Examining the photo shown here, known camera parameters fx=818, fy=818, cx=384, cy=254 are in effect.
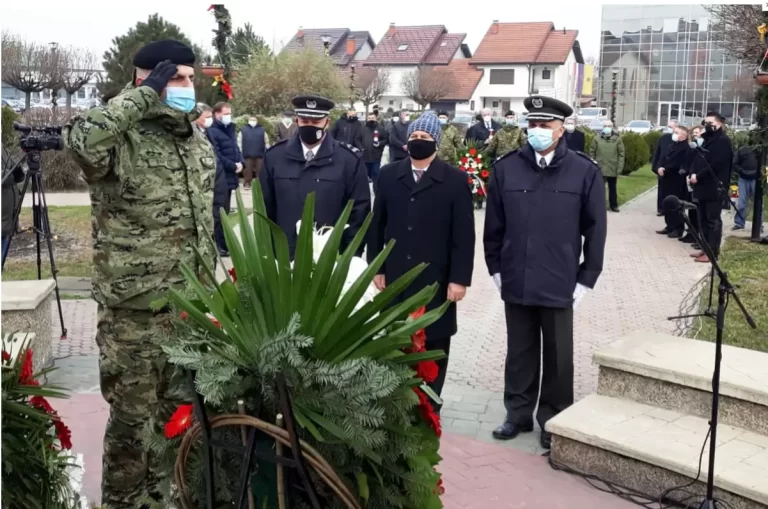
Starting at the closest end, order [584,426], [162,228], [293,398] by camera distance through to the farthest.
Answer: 1. [293,398]
2. [162,228]
3. [584,426]

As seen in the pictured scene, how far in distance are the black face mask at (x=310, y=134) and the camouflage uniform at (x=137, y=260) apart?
1.87 m

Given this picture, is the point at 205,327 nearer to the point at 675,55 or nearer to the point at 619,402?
the point at 619,402

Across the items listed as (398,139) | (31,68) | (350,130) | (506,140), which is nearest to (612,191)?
(506,140)

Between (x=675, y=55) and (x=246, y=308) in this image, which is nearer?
(x=246, y=308)

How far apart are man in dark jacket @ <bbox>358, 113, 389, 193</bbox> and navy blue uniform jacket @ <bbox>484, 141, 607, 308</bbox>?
1412cm

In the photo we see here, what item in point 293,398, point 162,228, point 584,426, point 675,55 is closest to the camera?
point 293,398

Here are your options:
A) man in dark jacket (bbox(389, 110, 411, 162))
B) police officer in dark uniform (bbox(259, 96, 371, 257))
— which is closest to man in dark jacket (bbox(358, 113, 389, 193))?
man in dark jacket (bbox(389, 110, 411, 162))

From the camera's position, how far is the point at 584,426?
4.53m

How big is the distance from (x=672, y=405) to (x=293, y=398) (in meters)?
3.58

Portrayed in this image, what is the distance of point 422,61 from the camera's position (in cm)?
6825

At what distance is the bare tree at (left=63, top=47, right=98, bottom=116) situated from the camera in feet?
116

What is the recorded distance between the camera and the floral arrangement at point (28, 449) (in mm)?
2105

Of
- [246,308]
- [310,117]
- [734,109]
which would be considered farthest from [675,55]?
[246,308]

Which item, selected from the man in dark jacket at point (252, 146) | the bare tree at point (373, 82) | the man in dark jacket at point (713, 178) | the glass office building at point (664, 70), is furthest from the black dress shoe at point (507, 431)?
→ the bare tree at point (373, 82)
